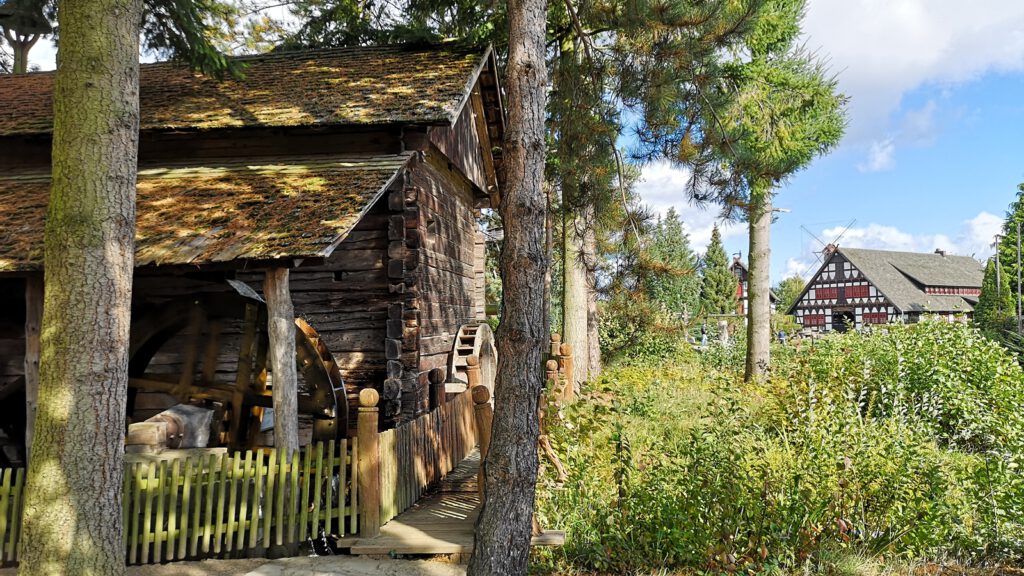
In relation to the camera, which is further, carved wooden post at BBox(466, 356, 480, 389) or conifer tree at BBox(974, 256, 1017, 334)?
conifer tree at BBox(974, 256, 1017, 334)

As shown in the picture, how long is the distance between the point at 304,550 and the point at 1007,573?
5850 millimetres

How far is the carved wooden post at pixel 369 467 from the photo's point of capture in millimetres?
6305

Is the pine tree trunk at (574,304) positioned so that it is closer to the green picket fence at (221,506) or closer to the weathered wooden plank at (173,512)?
the green picket fence at (221,506)

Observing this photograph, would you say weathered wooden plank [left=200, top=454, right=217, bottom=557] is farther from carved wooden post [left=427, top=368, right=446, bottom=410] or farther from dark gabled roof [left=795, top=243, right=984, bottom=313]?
dark gabled roof [left=795, top=243, right=984, bottom=313]

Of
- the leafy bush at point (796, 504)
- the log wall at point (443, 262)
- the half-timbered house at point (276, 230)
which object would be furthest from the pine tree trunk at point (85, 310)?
the log wall at point (443, 262)

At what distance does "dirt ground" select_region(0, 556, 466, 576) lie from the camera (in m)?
5.77

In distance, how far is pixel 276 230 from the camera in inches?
279

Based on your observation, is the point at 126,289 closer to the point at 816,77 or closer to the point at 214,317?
the point at 214,317

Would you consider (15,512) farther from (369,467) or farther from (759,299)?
(759,299)

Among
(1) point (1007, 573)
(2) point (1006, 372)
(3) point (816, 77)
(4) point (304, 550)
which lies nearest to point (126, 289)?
(4) point (304, 550)

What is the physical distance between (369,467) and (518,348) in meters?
2.17

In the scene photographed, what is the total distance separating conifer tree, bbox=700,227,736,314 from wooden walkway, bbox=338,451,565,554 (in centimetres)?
3941

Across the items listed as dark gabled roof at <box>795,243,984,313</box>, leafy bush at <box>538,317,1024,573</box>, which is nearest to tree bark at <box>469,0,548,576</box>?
leafy bush at <box>538,317,1024,573</box>

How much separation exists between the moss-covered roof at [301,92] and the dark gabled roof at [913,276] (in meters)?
50.1
